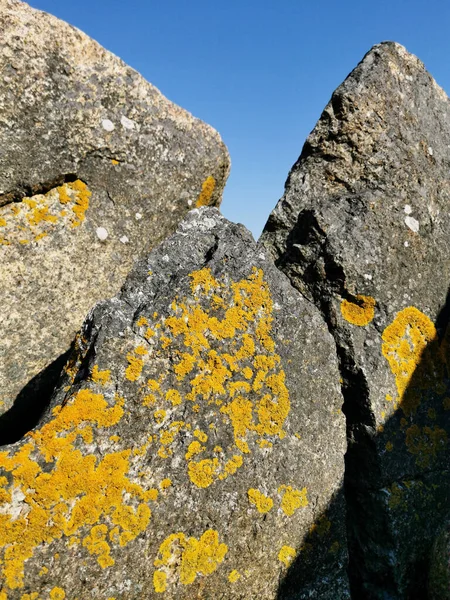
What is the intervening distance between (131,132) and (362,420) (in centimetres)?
325

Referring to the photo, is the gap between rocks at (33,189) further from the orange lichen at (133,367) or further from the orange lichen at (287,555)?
the orange lichen at (287,555)

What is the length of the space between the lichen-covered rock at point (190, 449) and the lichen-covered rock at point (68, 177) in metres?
0.90

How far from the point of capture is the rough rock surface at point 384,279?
13.5 feet

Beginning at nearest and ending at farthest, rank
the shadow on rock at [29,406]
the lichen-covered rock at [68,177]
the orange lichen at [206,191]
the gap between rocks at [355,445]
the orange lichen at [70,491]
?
the orange lichen at [70,491], the gap between rocks at [355,445], the shadow on rock at [29,406], the lichen-covered rock at [68,177], the orange lichen at [206,191]

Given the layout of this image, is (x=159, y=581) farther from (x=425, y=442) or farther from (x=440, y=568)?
(x=425, y=442)

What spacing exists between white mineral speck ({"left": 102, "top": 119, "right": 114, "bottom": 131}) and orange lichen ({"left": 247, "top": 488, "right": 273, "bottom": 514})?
3.30 meters

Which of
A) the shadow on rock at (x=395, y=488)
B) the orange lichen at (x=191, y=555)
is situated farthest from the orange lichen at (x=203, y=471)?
the shadow on rock at (x=395, y=488)

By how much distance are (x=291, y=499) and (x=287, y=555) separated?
37 centimetres

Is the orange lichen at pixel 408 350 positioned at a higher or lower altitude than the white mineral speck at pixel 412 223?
lower

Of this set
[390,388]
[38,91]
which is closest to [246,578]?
[390,388]

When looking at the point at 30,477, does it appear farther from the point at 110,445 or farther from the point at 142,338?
the point at 142,338

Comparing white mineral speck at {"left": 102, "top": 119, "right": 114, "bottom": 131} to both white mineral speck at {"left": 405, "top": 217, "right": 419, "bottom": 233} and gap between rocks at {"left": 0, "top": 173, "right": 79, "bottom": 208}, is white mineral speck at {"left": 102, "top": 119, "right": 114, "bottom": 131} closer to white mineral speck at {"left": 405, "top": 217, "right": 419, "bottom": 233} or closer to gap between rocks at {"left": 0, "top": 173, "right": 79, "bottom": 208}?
gap between rocks at {"left": 0, "top": 173, "right": 79, "bottom": 208}

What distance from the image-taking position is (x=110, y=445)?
3.22m

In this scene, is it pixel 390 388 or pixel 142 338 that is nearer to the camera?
pixel 142 338
